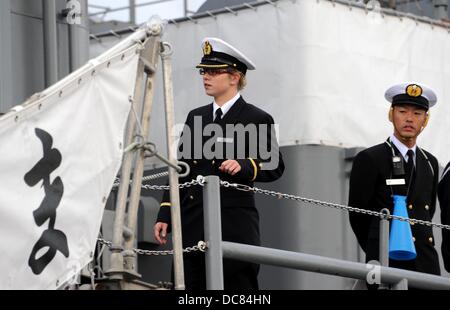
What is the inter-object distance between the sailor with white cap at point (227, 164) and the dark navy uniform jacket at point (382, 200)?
75 centimetres

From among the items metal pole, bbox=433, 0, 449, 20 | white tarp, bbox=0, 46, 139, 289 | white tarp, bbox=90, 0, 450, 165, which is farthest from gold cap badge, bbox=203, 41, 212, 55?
metal pole, bbox=433, 0, 449, 20

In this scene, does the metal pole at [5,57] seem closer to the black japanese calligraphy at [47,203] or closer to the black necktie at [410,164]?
the black necktie at [410,164]

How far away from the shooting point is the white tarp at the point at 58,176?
5539 millimetres

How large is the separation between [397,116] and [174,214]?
8.44ft

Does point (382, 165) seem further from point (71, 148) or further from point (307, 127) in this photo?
point (307, 127)

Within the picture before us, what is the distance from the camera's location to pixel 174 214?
6219mm

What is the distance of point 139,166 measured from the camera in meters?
6.09

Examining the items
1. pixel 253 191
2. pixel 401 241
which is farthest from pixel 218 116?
pixel 401 241

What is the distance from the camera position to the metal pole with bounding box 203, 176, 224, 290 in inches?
262

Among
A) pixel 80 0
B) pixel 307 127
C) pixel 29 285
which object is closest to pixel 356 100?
pixel 307 127

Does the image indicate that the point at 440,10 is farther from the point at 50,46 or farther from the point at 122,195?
the point at 122,195

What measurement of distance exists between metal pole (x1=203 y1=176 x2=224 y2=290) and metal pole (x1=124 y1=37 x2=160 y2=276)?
60 cm

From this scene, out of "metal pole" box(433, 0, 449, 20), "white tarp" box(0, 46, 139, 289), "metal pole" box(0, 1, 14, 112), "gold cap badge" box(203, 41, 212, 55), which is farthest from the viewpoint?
"metal pole" box(433, 0, 449, 20)

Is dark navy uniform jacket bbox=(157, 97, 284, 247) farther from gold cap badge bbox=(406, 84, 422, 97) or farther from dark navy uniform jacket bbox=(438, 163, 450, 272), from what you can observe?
dark navy uniform jacket bbox=(438, 163, 450, 272)
